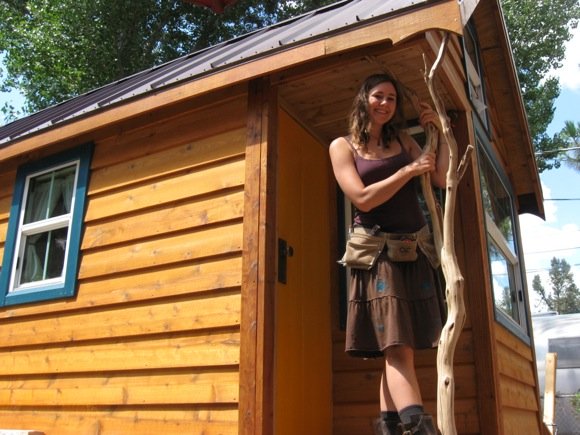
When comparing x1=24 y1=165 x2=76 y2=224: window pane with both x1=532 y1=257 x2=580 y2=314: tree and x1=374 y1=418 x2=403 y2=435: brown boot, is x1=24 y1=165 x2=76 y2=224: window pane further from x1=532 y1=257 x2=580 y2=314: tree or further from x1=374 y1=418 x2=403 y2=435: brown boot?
x1=532 y1=257 x2=580 y2=314: tree

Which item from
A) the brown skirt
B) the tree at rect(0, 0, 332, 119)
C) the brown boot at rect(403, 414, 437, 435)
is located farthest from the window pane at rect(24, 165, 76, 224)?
the tree at rect(0, 0, 332, 119)

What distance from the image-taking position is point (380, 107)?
271cm

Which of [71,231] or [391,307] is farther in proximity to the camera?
[71,231]

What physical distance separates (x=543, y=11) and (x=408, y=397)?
1425cm

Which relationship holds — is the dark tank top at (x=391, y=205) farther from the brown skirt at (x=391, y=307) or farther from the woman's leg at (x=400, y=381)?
the woman's leg at (x=400, y=381)

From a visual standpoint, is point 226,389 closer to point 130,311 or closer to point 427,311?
point 130,311

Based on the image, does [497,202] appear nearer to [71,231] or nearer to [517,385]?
[517,385]

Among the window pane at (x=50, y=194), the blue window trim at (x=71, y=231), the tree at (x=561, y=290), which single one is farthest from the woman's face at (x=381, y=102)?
the tree at (x=561, y=290)

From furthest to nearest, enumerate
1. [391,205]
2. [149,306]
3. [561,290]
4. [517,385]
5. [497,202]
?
[561,290] < [497,202] < [517,385] < [149,306] < [391,205]

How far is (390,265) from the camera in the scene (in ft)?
8.04

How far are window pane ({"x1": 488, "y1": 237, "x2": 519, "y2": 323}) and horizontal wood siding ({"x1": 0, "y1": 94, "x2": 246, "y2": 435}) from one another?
1.87 m

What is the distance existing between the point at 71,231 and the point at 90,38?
10988mm

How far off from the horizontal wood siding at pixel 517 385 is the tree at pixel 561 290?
184ft

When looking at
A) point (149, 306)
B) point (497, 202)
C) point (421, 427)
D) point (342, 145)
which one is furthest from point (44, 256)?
point (497, 202)
